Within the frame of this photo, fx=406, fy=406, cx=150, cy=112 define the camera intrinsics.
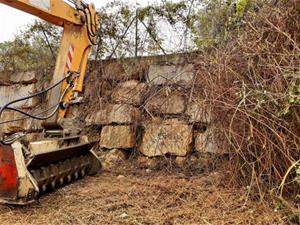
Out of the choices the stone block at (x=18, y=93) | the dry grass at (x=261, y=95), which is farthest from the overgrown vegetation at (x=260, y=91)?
the stone block at (x=18, y=93)

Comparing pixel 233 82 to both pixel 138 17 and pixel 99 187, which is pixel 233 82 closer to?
pixel 99 187

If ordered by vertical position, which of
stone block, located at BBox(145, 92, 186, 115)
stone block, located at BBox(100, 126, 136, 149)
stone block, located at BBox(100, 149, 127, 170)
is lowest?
stone block, located at BBox(100, 149, 127, 170)

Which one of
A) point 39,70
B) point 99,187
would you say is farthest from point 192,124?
point 39,70

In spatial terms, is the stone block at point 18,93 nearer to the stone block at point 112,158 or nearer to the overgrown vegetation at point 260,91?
the stone block at point 112,158

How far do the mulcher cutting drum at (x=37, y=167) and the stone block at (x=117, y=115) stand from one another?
1241 mm

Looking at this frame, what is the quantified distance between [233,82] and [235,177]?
0.95 m

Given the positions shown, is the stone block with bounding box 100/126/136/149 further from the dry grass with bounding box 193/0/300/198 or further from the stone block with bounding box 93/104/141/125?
the dry grass with bounding box 193/0/300/198

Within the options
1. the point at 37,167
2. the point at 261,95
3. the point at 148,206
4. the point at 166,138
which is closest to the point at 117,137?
the point at 166,138

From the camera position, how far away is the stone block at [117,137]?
6227 mm

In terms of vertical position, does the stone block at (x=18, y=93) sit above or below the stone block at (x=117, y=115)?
above

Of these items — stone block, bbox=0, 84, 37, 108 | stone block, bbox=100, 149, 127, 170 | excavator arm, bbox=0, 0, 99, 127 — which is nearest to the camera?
excavator arm, bbox=0, 0, 99, 127

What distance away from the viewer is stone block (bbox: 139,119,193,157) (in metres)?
5.77

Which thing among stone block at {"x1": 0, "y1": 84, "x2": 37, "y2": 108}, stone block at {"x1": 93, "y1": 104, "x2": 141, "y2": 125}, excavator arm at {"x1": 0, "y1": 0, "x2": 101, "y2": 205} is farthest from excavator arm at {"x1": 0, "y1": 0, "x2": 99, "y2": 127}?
stone block at {"x1": 0, "y1": 84, "x2": 37, "y2": 108}

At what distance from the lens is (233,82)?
152 inches
